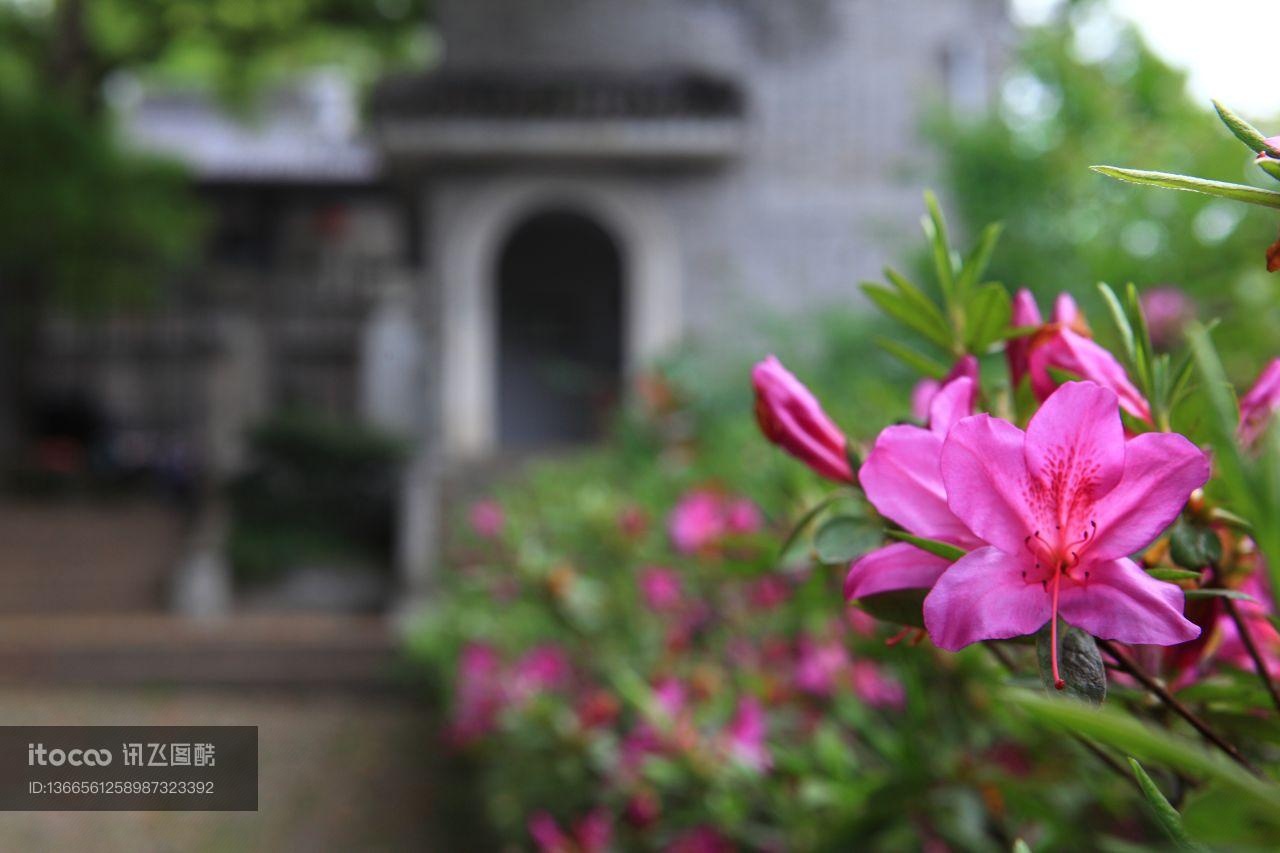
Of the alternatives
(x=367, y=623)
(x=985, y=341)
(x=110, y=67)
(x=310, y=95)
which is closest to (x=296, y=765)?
(x=367, y=623)

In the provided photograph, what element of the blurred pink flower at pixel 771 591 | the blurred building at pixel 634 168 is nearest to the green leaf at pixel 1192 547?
the blurred pink flower at pixel 771 591

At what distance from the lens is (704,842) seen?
3.59 ft

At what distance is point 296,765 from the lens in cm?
380

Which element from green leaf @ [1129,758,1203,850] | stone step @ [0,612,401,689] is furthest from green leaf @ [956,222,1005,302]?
stone step @ [0,612,401,689]

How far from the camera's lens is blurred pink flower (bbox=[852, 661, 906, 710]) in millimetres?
1262

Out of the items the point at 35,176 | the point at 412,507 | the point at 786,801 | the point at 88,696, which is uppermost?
the point at 35,176

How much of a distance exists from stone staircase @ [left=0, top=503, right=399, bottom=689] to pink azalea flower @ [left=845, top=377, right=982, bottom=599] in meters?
4.66

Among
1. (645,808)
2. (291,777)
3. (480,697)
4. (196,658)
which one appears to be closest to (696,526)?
(645,808)

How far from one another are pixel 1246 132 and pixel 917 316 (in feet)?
0.53

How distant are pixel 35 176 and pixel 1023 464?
316 inches

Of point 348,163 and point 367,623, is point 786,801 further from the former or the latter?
point 348,163

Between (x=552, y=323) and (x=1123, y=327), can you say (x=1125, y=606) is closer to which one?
(x=1123, y=327)

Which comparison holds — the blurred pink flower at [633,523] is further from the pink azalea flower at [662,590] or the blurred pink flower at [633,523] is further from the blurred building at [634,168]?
the blurred building at [634,168]

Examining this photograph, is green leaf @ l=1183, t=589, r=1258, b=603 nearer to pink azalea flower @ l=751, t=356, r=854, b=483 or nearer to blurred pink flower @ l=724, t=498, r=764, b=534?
pink azalea flower @ l=751, t=356, r=854, b=483
